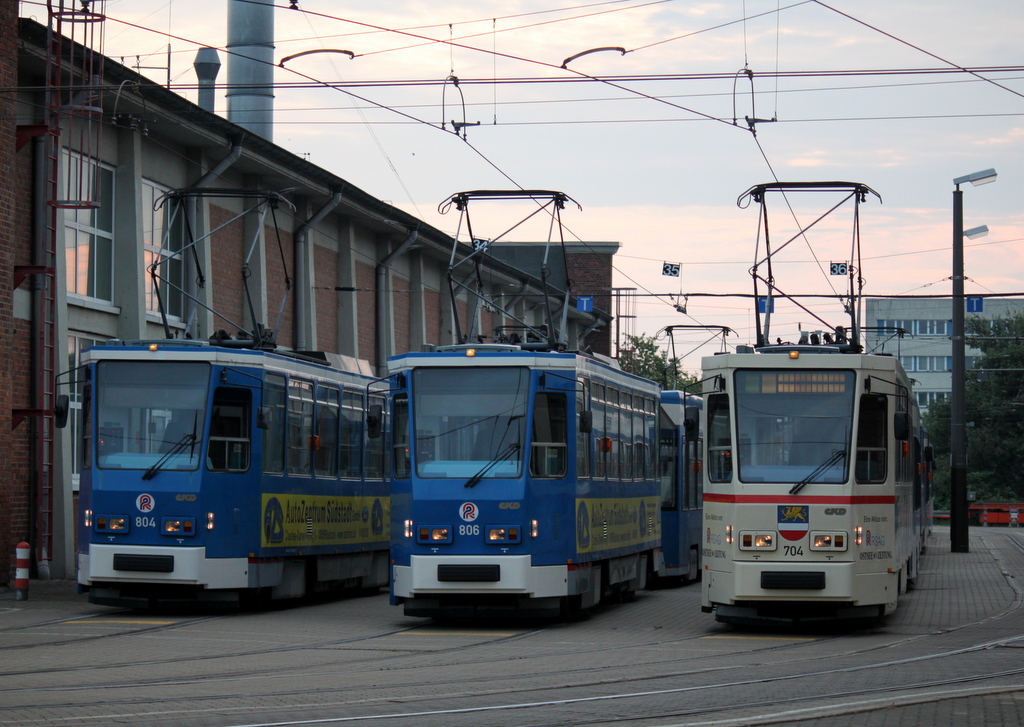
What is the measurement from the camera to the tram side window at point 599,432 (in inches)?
685

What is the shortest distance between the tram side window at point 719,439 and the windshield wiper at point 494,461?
2.08 meters

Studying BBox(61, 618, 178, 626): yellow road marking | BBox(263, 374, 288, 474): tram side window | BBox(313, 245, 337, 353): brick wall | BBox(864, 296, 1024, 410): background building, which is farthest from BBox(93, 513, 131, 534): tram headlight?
BBox(864, 296, 1024, 410): background building

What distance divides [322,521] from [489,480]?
4616mm

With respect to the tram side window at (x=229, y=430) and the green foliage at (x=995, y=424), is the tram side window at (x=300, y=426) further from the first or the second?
the green foliage at (x=995, y=424)

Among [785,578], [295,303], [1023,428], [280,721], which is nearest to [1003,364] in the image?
[1023,428]

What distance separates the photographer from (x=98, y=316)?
2389cm

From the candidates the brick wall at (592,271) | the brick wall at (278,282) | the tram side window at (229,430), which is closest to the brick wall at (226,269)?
the brick wall at (278,282)

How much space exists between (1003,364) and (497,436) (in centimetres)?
6623

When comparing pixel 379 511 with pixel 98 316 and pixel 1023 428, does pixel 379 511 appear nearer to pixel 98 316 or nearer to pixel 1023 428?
pixel 98 316

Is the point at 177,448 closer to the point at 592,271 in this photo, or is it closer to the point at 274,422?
the point at 274,422

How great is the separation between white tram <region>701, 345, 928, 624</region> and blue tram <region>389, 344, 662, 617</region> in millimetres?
1594

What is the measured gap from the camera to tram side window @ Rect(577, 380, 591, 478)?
1644cm

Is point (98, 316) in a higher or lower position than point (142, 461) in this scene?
higher

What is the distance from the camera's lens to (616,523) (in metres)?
18.5
